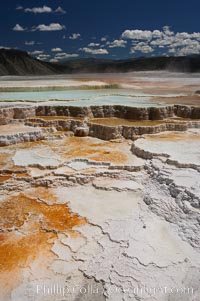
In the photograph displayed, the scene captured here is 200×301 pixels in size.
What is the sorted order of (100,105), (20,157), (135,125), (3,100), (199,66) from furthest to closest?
(199,66) → (3,100) → (100,105) → (135,125) → (20,157)

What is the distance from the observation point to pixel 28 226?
16.3ft

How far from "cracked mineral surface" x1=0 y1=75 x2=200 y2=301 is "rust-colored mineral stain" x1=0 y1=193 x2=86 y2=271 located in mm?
14

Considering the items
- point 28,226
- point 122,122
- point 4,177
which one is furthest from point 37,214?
point 122,122

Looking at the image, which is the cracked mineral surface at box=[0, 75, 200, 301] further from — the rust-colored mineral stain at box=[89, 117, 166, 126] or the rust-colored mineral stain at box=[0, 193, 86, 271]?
the rust-colored mineral stain at box=[89, 117, 166, 126]

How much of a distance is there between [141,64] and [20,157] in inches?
2281

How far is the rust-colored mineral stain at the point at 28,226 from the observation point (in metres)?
4.29

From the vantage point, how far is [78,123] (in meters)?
9.52

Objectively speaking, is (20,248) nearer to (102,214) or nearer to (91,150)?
(102,214)

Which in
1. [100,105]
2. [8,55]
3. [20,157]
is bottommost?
[20,157]

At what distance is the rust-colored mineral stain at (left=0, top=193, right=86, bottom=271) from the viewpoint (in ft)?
14.1

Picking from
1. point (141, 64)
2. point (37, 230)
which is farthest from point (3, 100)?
point (141, 64)

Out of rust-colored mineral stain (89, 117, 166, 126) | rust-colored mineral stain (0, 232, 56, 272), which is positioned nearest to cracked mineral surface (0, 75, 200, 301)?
rust-colored mineral stain (0, 232, 56, 272)

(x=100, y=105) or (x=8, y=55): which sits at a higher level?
(x=8, y=55)

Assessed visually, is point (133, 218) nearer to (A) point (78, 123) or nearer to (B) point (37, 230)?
(B) point (37, 230)
